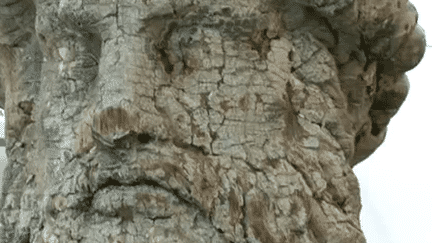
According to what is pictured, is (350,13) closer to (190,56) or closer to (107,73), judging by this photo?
(190,56)

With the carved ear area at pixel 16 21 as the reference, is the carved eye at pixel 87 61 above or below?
below

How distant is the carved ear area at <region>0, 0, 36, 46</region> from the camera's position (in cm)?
203

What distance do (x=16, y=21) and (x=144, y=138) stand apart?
24.6 inches

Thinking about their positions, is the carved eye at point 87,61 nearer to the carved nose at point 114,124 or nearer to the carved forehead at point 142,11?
the carved forehead at point 142,11

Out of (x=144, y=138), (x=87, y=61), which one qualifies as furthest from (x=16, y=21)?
(x=144, y=138)

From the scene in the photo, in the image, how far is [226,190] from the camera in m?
1.70

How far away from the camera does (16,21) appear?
Result: 2.06 meters

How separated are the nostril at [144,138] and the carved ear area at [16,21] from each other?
22.8 inches

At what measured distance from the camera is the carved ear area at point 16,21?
2027 mm

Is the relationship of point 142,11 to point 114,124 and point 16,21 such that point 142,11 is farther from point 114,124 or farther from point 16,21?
point 16,21

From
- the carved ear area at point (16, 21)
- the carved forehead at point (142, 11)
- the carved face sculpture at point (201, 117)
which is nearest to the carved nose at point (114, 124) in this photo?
the carved face sculpture at point (201, 117)

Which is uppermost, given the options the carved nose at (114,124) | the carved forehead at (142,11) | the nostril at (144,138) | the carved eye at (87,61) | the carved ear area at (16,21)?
the carved forehead at (142,11)

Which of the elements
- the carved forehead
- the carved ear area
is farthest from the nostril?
the carved ear area

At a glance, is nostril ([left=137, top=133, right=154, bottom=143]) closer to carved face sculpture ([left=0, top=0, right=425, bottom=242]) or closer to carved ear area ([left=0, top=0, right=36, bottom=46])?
carved face sculpture ([left=0, top=0, right=425, bottom=242])
